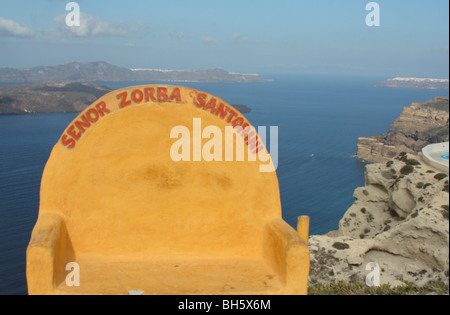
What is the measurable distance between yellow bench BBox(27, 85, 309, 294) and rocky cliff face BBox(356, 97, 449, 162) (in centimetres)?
6780

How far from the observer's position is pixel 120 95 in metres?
6.25

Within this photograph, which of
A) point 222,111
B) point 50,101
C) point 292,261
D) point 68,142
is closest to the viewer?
point 292,261

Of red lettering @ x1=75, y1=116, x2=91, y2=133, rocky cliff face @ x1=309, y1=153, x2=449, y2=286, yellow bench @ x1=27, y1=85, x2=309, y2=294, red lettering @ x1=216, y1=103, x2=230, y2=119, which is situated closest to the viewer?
yellow bench @ x1=27, y1=85, x2=309, y2=294

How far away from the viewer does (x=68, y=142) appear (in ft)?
20.1

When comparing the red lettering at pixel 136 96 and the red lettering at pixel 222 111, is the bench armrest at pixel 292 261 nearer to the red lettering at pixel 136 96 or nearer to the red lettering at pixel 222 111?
the red lettering at pixel 222 111

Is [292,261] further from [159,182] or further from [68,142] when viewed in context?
[68,142]

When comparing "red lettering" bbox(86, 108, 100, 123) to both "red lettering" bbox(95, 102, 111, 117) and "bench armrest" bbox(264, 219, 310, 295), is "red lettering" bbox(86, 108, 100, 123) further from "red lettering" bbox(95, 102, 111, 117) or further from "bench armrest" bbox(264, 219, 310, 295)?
"bench armrest" bbox(264, 219, 310, 295)

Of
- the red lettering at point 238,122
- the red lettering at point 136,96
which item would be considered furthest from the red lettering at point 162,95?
the red lettering at point 238,122

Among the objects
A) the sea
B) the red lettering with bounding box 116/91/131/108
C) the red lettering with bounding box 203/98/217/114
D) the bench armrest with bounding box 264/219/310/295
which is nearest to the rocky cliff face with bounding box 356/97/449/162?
the sea

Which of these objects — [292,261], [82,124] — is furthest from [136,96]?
[292,261]

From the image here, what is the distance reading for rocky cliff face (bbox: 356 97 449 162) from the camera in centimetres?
6912

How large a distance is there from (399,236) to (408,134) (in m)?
67.4

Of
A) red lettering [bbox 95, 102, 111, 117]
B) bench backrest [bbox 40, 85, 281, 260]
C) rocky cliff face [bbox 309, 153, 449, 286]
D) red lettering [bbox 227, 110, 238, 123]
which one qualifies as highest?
red lettering [bbox 95, 102, 111, 117]
